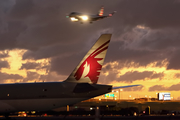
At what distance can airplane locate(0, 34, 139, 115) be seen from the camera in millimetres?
45000

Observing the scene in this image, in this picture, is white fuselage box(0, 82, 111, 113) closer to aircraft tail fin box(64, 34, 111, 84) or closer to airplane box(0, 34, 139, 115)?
airplane box(0, 34, 139, 115)

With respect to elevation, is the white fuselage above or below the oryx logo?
below

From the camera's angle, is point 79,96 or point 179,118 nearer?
point 179,118

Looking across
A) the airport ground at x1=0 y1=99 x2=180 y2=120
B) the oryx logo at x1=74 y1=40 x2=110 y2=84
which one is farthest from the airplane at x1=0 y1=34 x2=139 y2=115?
the airport ground at x1=0 y1=99 x2=180 y2=120

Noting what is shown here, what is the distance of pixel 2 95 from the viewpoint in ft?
158

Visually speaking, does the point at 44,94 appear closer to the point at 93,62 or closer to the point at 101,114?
the point at 93,62

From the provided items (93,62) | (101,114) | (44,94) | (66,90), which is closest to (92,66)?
(93,62)

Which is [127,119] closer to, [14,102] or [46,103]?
[46,103]

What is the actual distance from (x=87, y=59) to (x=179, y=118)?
16833mm

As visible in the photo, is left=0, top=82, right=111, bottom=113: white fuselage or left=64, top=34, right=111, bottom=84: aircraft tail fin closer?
left=0, top=82, right=111, bottom=113: white fuselage

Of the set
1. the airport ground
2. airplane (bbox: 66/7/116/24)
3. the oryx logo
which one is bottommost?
the airport ground

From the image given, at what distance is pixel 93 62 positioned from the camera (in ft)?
152

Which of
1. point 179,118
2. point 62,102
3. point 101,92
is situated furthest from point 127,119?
point 62,102

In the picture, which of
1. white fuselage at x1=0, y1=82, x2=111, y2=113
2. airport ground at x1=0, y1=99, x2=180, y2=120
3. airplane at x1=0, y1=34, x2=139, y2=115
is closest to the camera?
airport ground at x1=0, y1=99, x2=180, y2=120
